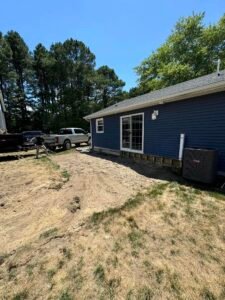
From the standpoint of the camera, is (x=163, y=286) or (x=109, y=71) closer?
(x=163, y=286)

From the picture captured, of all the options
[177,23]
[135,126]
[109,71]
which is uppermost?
[177,23]

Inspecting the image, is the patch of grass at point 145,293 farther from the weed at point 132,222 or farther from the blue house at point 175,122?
the blue house at point 175,122

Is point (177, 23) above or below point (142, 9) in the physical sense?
above

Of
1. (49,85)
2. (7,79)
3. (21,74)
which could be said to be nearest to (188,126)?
(7,79)

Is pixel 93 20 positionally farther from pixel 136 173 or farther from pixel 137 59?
pixel 137 59

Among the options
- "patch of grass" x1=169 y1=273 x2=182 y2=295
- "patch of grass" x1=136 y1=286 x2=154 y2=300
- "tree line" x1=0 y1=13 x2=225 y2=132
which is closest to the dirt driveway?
"patch of grass" x1=136 y1=286 x2=154 y2=300

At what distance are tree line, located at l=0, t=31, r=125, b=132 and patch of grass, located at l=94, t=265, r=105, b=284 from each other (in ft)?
86.7

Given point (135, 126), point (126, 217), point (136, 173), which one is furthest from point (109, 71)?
point (126, 217)

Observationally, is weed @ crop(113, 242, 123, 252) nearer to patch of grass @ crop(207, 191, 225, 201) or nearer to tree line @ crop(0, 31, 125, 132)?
patch of grass @ crop(207, 191, 225, 201)

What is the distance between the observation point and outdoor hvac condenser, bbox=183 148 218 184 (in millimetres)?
4848

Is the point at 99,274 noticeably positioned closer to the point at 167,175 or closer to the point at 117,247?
the point at 117,247

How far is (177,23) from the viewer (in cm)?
2077

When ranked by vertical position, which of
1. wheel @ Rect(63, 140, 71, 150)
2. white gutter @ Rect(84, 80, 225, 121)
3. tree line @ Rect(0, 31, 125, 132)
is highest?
tree line @ Rect(0, 31, 125, 132)

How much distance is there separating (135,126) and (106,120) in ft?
9.86
